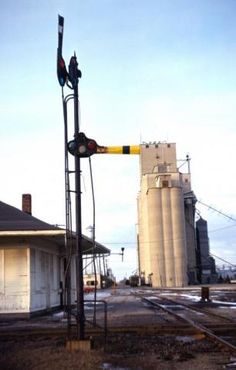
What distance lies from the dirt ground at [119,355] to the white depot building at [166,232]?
75120 millimetres

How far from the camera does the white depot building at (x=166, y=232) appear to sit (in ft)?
296

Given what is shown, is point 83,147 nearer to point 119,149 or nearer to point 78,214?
point 119,149

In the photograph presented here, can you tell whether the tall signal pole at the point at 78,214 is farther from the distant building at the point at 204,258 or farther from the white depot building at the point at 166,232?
the distant building at the point at 204,258

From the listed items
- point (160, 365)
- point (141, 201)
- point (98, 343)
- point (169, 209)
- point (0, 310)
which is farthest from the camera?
point (141, 201)

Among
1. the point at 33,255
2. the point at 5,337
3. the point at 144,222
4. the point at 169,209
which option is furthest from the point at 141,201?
the point at 5,337

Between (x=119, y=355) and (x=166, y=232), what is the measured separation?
8231 centimetres

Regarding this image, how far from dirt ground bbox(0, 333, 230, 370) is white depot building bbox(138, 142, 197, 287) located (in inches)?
2957

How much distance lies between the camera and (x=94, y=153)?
10805 millimetres

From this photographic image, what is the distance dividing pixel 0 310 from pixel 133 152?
12611mm

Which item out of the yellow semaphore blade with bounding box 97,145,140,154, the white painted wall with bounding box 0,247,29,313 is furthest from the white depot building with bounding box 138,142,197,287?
the yellow semaphore blade with bounding box 97,145,140,154

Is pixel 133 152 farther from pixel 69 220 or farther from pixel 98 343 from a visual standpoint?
pixel 98 343

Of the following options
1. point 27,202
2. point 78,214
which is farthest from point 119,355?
point 27,202

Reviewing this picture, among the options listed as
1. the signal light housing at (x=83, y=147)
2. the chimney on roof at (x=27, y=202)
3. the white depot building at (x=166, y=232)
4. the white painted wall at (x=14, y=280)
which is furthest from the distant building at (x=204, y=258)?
the signal light housing at (x=83, y=147)

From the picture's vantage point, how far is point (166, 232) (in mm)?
91812
